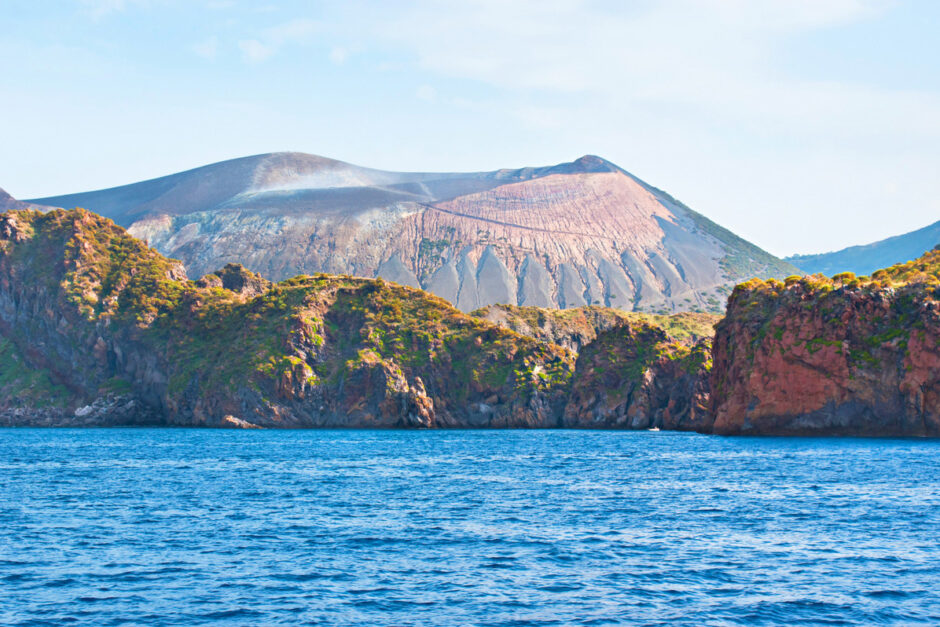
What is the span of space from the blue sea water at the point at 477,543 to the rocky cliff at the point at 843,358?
Answer: 2883 cm

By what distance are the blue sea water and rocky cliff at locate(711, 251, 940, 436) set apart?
28.8m

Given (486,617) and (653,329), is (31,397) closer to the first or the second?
(653,329)

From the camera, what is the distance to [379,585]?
37031 millimetres

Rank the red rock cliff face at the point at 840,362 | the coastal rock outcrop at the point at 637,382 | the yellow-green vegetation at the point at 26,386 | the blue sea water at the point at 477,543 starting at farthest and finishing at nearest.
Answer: the yellow-green vegetation at the point at 26,386
the coastal rock outcrop at the point at 637,382
the red rock cliff face at the point at 840,362
the blue sea water at the point at 477,543

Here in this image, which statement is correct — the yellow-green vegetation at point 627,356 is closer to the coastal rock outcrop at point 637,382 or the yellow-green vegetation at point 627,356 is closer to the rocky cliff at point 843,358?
the coastal rock outcrop at point 637,382

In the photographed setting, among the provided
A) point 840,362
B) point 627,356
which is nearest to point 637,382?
point 627,356

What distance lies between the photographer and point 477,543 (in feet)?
150

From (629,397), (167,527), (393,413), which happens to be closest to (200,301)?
(393,413)

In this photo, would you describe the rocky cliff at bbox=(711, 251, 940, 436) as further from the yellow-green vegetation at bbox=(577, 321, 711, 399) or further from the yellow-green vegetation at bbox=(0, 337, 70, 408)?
the yellow-green vegetation at bbox=(0, 337, 70, 408)

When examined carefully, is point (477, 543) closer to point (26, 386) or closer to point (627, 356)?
point (627, 356)

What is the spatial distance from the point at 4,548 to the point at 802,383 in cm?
9801

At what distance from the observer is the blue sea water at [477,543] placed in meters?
33.4

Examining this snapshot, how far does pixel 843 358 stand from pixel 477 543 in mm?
84462

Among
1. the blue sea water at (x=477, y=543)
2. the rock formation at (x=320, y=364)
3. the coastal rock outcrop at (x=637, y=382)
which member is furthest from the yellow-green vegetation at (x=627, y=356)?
the blue sea water at (x=477, y=543)
